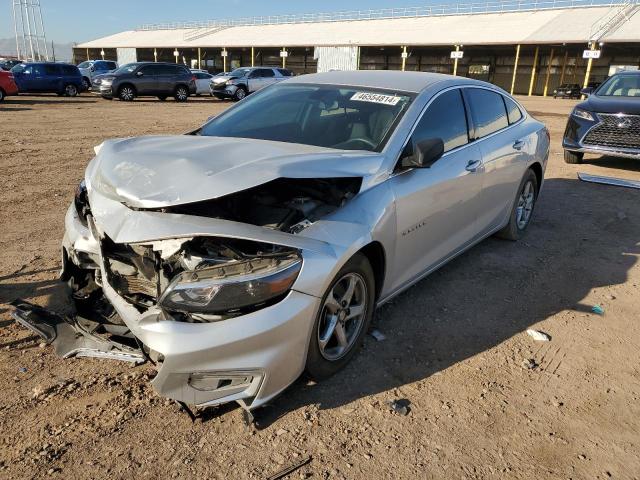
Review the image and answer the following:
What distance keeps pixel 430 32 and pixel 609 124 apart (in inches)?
1451

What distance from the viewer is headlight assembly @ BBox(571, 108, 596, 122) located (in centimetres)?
897

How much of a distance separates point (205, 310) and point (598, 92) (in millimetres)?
10137

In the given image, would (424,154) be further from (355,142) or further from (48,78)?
(48,78)

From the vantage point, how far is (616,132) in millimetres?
8695

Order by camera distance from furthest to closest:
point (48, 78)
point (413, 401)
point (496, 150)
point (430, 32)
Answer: point (430, 32), point (48, 78), point (496, 150), point (413, 401)

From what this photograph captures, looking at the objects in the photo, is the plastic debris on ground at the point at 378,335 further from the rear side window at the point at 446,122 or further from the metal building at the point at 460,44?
the metal building at the point at 460,44

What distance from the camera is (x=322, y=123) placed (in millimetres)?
3756

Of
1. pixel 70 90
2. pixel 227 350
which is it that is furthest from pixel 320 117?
pixel 70 90

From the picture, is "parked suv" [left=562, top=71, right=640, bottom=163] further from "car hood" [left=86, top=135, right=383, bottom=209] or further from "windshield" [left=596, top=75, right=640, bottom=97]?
"car hood" [left=86, top=135, right=383, bottom=209]

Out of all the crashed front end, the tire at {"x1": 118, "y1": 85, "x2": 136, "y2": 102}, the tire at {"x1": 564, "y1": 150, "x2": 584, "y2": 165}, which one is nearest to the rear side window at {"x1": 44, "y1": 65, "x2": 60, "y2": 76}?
the tire at {"x1": 118, "y1": 85, "x2": 136, "y2": 102}

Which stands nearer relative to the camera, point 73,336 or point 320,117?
point 73,336

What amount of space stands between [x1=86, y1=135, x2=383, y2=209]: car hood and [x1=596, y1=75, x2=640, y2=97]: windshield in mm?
8513

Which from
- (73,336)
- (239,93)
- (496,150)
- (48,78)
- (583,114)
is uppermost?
(496,150)

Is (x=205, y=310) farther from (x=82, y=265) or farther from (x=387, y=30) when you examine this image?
(x=387, y=30)
